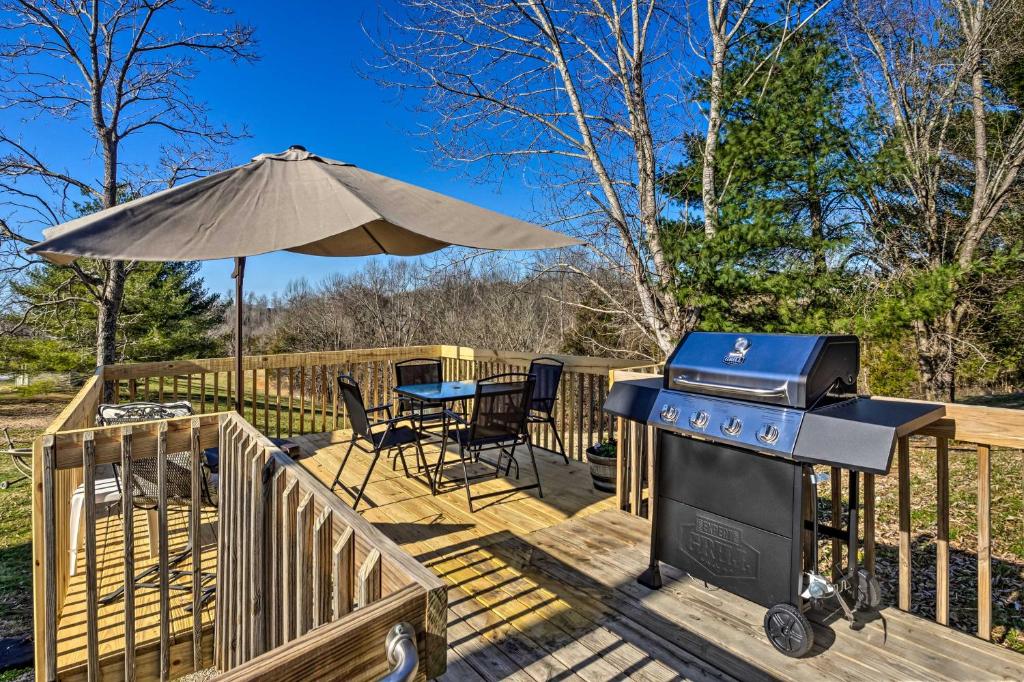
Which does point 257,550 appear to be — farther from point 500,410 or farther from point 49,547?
point 500,410

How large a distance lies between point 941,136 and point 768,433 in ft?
25.3

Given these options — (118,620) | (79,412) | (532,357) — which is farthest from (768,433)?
(532,357)

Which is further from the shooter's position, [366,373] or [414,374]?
[366,373]

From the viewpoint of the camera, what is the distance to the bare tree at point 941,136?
21.5ft

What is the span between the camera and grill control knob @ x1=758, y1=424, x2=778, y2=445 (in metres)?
1.88

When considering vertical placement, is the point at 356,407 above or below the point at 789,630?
above

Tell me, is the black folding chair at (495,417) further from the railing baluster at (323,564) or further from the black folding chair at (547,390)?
the railing baluster at (323,564)

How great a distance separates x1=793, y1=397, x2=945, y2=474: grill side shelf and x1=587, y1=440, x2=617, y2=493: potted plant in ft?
7.49

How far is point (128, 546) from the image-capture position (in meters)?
2.22

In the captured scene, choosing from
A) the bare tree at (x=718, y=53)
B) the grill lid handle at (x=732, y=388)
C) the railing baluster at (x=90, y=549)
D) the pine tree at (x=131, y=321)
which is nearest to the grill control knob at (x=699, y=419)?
the grill lid handle at (x=732, y=388)

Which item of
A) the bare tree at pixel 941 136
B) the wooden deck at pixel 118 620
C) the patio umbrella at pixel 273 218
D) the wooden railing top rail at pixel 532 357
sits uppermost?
the bare tree at pixel 941 136

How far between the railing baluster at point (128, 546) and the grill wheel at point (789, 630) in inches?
102

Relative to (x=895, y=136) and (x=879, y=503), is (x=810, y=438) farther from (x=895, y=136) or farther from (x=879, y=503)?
(x=895, y=136)

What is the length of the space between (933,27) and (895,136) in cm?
154
